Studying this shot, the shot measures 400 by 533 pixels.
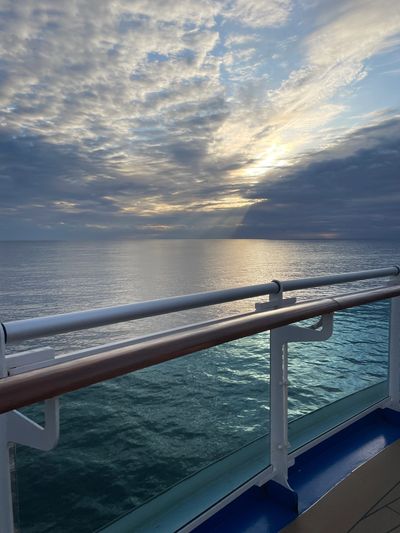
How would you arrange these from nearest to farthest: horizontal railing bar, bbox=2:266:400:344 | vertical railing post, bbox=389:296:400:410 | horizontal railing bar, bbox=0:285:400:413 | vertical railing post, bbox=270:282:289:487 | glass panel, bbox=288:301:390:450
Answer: horizontal railing bar, bbox=0:285:400:413 < horizontal railing bar, bbox=2:266:400:344 < vertical railing post, bbox=270:282:289:487 < glass panel, bbox=288:301:390:450 < vertical railing post, bbox=389:296:400:410

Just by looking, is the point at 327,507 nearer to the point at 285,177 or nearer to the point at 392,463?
the point at 392,463

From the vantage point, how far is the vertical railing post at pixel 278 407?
1494 mm

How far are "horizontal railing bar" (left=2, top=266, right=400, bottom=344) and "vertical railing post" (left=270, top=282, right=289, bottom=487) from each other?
26 cm

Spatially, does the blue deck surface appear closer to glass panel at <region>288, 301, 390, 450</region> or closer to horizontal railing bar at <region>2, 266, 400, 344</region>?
glass panel at <region>288, 301, 390, 450</region>

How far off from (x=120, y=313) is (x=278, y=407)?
896mm

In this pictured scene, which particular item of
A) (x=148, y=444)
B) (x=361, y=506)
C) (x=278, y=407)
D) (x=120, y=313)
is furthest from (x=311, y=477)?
(x=120, y=313)

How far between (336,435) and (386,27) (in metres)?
6.89

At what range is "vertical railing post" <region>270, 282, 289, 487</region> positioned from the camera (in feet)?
4.90

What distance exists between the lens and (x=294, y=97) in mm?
15656

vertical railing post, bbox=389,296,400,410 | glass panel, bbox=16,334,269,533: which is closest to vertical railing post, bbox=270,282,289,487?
glass panel, bbox=16,334,269,533

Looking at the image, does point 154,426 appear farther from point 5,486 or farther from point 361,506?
point 5,486

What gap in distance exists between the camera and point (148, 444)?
6.72 ft

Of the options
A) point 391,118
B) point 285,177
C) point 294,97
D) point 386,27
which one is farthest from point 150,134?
point 386,27

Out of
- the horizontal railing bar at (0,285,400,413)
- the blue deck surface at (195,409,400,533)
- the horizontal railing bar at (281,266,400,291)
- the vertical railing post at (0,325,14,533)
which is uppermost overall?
the horizontal railing bar at (281,266,400,291)
